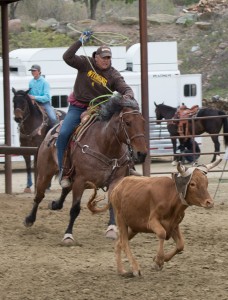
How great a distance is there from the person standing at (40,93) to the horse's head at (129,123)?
712 centimetres

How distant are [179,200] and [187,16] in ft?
116

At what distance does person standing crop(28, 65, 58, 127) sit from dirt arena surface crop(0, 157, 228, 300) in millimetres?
4810

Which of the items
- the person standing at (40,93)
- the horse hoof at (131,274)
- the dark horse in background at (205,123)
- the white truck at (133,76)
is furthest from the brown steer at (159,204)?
the white truck at (133,76)

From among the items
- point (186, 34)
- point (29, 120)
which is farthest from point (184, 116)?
point (186, 34)

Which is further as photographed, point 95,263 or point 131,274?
point 95,263

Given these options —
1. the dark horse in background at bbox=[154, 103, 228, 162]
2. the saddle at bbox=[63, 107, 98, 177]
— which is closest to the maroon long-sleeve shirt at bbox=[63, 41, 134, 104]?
the saddle at bbox=[63, 107, 98, 177]

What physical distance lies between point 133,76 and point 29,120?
6.45m

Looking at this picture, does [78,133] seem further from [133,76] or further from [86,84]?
[133,76]

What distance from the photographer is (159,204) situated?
26.4ft

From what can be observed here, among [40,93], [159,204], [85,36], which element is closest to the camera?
[159,204]

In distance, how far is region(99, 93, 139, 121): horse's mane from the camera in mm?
10305

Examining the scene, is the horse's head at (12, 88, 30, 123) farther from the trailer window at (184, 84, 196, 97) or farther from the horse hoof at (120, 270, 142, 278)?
the horse hoof at (120, 270, 142, 278)

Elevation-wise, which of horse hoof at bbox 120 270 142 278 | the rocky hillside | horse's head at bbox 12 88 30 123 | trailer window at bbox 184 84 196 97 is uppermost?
the rocky hillside

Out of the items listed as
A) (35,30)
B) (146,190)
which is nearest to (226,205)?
(146,190)
